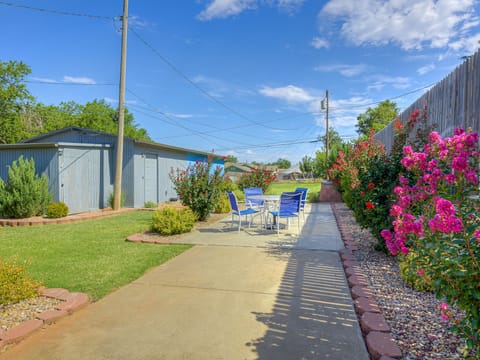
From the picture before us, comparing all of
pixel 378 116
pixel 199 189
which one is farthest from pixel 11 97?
pixel 378 116

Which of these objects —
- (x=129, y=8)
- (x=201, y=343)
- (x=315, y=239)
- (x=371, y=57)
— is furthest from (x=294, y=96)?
(x=201, y=343)

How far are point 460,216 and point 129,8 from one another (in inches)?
498

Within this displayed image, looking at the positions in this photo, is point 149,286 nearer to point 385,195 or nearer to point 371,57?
point 385,195

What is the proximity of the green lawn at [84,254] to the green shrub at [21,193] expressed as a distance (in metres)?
1.11

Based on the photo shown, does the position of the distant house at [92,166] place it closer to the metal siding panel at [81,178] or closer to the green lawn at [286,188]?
the metal siding panel at [81,178]

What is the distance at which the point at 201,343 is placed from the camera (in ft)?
7.80

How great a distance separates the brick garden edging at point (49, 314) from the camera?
2470mm

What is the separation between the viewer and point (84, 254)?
5102 millimetres

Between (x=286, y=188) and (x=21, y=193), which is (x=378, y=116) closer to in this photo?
(x=286, y=188)

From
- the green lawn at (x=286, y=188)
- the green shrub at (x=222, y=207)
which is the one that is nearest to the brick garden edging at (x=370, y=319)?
the green shrub at (x=222, y=207)

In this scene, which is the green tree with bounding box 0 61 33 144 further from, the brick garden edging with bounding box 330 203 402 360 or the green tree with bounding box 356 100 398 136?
the green tree with bounding box 356 100 398 136

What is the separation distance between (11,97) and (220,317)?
27159 mm

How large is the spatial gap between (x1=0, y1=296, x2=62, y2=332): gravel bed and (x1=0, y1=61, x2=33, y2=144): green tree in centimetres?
2459

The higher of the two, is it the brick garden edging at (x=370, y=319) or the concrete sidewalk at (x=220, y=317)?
the brick garden edging at (x=370, y=319)
